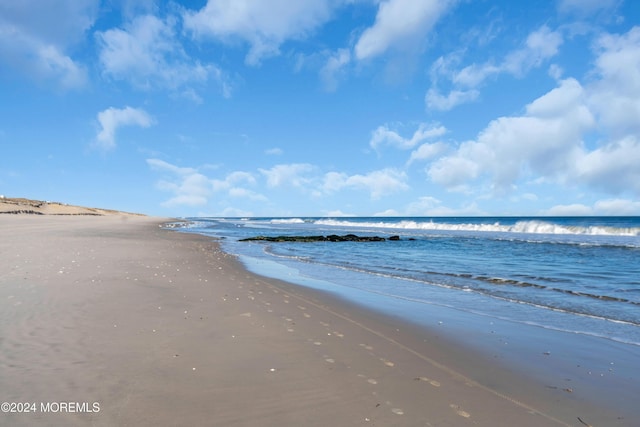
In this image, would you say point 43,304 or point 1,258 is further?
point 1,258

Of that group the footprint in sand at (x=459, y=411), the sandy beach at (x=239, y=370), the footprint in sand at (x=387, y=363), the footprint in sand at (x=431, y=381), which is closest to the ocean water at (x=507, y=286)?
the sandy beach at (x=239, y=370)

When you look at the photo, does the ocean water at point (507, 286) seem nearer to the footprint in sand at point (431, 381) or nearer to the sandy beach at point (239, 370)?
the sandy beach at point (239, 370)

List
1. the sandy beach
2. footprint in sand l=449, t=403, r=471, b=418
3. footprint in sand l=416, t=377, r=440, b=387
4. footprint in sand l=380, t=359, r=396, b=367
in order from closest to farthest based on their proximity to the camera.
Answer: the sandy beach
footprint in sand l=449, t=403, r=471, b=418
footprint in sand l=416, t=377, r=440, b=387
footprint in sand l=380, t=359, r=396, b=367

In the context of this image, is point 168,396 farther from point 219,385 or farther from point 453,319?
point 453,319

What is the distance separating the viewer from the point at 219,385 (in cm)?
477

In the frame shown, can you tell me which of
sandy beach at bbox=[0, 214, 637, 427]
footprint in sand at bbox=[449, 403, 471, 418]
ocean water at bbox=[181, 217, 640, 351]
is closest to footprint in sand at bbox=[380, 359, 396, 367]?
sandy beach at bbox=[0, 214, 637, 427]

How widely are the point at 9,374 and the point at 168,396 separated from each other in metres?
2.21

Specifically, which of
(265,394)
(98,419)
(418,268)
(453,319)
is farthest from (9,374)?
(418,268)

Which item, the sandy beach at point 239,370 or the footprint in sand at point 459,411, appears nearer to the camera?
the sandy beach at point 239,370

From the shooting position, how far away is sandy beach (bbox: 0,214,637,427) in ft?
13.5

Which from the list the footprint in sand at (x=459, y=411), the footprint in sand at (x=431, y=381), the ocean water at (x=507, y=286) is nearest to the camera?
the footprint in sand at (x=459, y=411)

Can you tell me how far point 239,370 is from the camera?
209 inches

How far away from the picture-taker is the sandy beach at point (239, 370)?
4129 mm

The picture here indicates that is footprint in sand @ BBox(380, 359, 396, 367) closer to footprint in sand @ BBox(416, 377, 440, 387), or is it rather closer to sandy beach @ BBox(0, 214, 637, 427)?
sandy beach @ BBox(0, 214, 637, 427)
